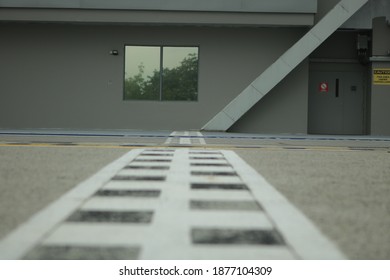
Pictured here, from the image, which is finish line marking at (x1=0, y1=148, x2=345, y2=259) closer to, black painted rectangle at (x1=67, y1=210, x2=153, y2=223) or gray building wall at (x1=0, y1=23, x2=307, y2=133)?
black painted rectangle at (x1=67, y1=210, x2=153, y2=223)

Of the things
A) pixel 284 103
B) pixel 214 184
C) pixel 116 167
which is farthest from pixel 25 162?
pixel 284 103

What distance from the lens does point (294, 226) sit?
3.04 meters

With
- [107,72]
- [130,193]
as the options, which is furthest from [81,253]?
[107,72]

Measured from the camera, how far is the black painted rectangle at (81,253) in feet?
7.80

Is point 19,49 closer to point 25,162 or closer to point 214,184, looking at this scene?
point 25,162

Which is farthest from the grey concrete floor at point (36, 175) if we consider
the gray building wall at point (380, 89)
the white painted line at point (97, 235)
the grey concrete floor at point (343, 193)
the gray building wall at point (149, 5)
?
the gray building wall at point (380, 89)

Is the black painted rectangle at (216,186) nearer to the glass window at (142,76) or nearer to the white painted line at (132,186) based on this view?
the white painted line at (132,186)

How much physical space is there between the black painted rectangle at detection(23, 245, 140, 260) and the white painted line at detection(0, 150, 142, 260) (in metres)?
0.08

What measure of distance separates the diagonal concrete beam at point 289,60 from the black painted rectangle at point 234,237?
1382cm

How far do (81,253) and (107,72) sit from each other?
54.3ft

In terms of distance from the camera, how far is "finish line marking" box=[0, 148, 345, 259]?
248 centimetres

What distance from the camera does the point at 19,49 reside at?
60.4 ft

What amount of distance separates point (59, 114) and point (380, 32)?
13256 mm
